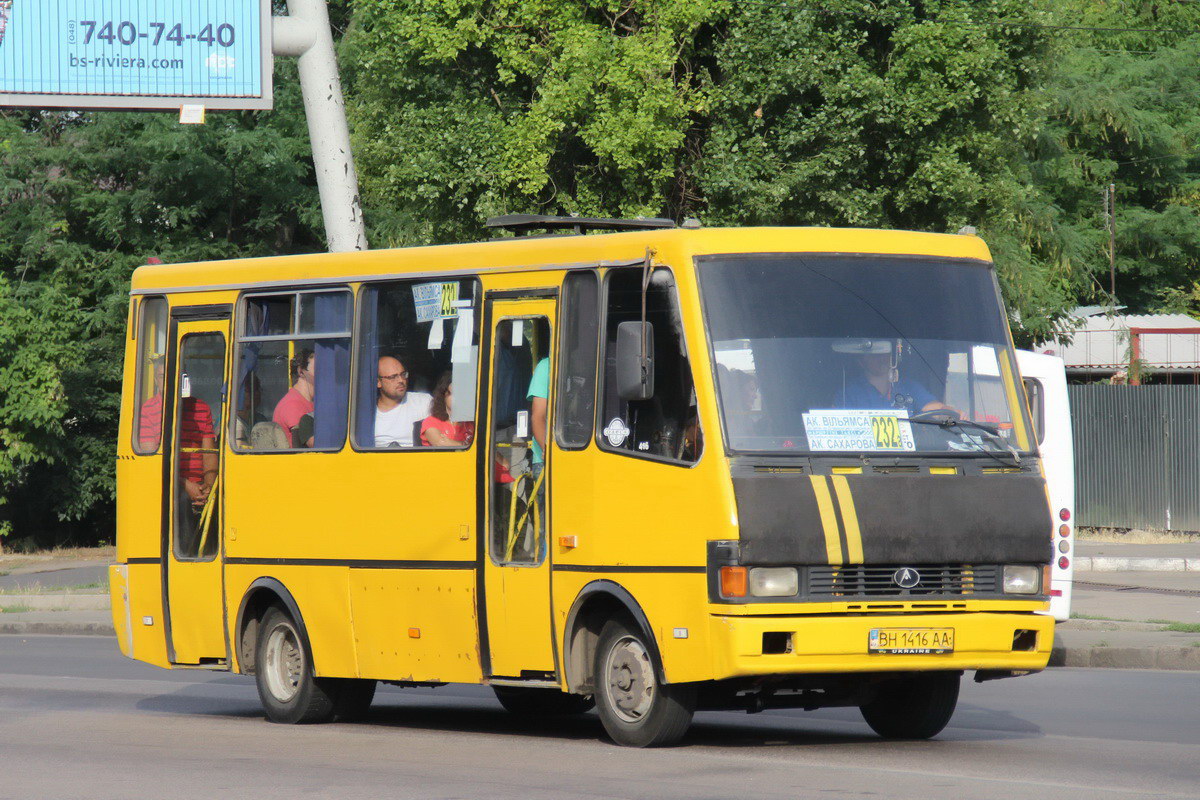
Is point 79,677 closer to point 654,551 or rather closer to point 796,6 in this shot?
point 654,551

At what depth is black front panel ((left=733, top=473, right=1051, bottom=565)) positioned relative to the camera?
32.9ft

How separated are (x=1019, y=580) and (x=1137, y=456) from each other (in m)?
21.9

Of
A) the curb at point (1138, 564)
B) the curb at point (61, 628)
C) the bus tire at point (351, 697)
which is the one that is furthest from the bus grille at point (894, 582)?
the curb at point (1138, 564)

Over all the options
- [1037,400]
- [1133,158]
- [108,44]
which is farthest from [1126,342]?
[1037,400]

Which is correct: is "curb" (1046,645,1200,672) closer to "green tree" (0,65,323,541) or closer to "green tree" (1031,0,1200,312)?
"green tree" (0,65,323,541)

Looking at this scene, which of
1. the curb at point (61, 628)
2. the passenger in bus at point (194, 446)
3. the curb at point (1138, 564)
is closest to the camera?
the passenger in bus at point (194, 446)

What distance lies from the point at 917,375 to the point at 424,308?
328 centimetres

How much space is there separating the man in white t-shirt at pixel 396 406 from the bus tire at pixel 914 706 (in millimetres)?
3209

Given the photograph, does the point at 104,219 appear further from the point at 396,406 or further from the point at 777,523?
the point at 777,523

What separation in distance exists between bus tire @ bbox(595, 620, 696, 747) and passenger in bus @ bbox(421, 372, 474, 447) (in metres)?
1.72

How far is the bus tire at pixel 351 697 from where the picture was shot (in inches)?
522

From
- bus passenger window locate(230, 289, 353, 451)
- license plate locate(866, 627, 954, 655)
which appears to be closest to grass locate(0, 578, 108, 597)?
bus passenger window locate(230, 289, 353, 451)

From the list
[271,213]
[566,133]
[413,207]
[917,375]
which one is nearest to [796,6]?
[566,133]

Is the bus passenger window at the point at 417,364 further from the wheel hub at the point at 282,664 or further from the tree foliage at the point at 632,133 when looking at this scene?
the tree foliage at the point at 632,133
